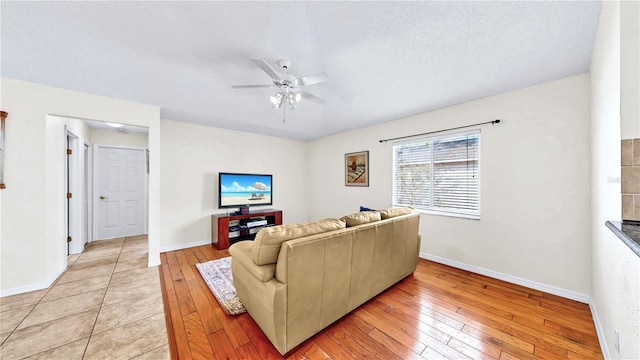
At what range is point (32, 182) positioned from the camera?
8.09 feet

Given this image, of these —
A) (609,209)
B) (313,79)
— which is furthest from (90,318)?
(609,209)

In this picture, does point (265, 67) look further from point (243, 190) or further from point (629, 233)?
point (243, 190)

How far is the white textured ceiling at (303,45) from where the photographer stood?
1659 mm

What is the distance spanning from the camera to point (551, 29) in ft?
5.65

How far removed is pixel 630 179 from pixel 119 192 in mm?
6979

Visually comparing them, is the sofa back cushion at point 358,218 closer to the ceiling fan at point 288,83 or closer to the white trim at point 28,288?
the ceiling fan at point 288,83

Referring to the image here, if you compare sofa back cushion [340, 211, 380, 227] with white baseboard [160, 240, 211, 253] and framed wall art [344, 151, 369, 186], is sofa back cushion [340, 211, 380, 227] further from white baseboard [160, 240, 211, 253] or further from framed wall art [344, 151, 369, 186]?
white baseboard [160, 240, 211, 253]

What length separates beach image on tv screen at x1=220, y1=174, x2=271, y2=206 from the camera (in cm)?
430

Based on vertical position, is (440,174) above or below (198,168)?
below

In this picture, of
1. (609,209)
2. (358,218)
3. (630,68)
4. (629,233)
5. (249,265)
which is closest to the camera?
(629,233)

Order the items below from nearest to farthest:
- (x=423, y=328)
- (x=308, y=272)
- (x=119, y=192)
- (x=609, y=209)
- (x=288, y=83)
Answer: (x=609, y=209) → (x=308, y=272) → (x=423, y=328) → (x=288, y=83) → (x=119, y=192)

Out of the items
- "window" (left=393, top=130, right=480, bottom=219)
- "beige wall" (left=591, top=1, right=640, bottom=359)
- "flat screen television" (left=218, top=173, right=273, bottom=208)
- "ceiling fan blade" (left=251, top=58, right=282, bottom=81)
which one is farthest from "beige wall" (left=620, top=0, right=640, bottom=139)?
"flat screen television" (left=218, top=173, right=273, bottom=208)

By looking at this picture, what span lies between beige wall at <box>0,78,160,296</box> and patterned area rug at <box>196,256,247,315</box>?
65.5 inches

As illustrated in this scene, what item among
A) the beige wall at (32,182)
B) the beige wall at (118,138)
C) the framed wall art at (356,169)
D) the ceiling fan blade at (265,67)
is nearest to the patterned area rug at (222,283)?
the beige wall at (32,182)
